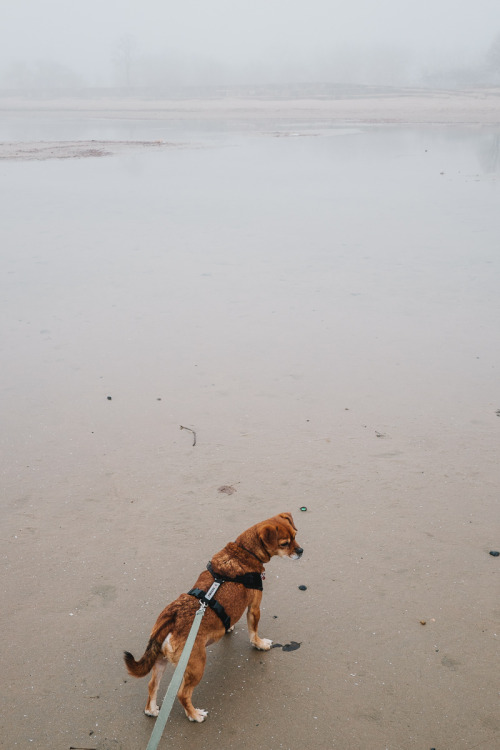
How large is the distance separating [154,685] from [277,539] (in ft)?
3.09

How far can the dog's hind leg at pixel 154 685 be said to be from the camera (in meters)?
2.96

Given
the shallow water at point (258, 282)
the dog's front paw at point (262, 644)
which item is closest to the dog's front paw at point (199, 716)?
the dog's front paw at point (262, 644)

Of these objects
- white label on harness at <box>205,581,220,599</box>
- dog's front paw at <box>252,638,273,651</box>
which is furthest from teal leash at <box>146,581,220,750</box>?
dog's front paw at <box>252,638,273,651</box>

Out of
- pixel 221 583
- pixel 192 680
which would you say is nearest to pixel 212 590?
pixel 221 583

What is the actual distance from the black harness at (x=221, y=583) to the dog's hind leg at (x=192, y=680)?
0.60 feet

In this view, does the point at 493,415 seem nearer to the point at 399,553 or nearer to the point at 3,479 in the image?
the point at 399,553

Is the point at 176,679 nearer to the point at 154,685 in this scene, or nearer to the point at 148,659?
the point at 148,659

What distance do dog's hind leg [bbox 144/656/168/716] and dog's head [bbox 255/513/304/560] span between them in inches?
30.5

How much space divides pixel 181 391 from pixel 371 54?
122650mm

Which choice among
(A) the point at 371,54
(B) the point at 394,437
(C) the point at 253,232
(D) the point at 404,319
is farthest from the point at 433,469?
(A) the point at 371,54

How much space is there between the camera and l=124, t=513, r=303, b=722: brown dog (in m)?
2.90

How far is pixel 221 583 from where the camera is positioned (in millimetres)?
3121

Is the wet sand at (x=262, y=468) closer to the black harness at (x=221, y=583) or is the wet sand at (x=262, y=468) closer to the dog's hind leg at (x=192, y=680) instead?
the dog's hind leg at (x=192, y=680)

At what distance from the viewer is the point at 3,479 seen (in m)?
4.78
